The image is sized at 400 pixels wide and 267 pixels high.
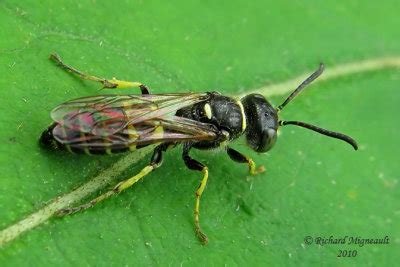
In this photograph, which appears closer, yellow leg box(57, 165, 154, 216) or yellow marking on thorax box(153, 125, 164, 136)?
yellow leg box(57, 165, 154, 216)

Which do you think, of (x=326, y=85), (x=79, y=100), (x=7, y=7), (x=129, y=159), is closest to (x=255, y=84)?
(x=326, y=85)

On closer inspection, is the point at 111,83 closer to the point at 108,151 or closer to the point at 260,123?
the point at 108,151

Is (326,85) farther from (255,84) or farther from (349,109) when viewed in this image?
(255,84)

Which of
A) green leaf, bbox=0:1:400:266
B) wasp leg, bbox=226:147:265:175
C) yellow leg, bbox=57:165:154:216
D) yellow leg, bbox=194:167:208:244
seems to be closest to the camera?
yellow leg, bbox=57:165:154:216

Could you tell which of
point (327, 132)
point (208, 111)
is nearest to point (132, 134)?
point (208, 111)

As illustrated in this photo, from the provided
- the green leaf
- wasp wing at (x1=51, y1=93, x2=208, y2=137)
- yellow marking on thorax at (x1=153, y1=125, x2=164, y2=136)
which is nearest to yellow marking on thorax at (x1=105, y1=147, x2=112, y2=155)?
wasp wing at (x1=51, y1=93, x2=208, y2=137)

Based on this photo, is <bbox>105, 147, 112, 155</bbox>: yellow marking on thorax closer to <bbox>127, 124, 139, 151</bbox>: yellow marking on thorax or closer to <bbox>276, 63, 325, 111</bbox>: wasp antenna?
<bbox>127, 124, 139, 151</bbox>: yellow marking on thorax
